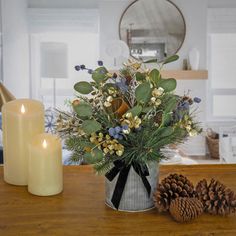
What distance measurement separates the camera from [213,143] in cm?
498

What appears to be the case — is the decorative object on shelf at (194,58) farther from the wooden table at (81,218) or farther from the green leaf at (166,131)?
the green leaf at (166,131)

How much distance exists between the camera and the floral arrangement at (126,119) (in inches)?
33.6

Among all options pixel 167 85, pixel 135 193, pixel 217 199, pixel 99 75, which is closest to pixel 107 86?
pixel 99 75

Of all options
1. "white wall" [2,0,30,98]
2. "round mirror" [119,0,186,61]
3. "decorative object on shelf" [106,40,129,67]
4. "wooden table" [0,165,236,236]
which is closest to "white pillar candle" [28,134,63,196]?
"wooden table" [0,165,236,236]

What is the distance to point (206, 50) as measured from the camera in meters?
5.18

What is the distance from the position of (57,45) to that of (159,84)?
360 centimetres

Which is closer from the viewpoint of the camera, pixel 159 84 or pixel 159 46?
pixel 159 84

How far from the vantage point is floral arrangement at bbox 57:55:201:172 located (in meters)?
0.85

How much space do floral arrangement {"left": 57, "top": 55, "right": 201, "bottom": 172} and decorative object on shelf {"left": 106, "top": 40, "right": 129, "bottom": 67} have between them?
4.12 meters

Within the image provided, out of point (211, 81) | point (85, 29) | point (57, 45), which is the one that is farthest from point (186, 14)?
point (57, 45)

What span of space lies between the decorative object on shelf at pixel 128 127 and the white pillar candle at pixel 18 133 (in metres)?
0.18

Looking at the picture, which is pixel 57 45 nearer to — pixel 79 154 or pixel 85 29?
pixel 85 29

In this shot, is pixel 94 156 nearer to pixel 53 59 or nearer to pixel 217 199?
pixel 217 199

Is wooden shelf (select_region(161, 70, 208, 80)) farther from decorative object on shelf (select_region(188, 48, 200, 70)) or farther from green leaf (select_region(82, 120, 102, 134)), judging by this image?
green leaf (select_region(82, 120, 102, 134))
